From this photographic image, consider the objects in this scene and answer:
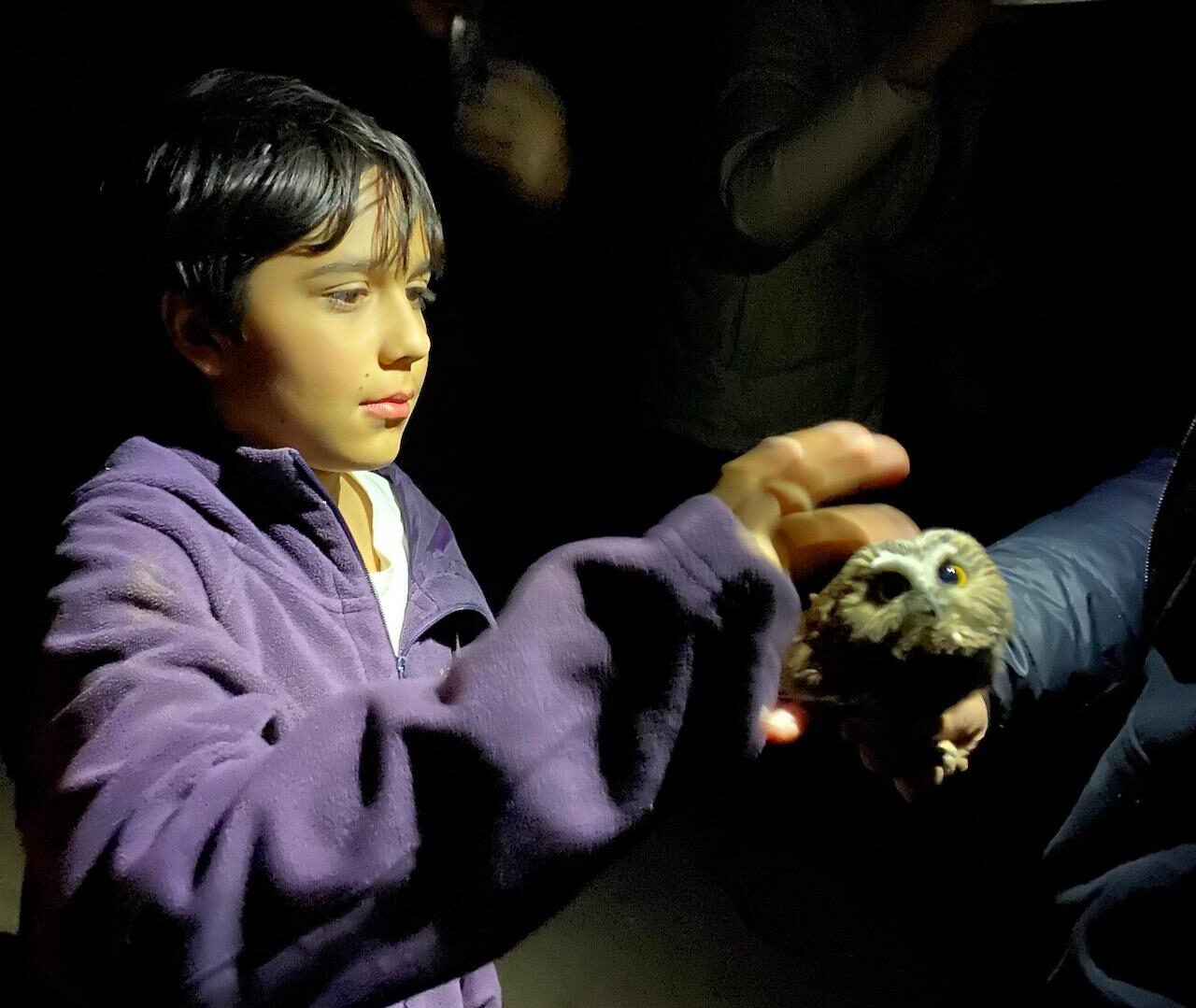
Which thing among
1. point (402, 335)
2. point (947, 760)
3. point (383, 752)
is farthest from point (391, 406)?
point (947, 760)

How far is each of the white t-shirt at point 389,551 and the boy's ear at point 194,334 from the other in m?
0.17

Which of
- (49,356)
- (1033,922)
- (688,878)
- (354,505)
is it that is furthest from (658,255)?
(688,878)

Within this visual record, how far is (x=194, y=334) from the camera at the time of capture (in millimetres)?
599

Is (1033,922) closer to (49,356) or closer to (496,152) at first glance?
A: (496,152)

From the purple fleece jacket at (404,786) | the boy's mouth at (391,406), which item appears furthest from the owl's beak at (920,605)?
the boy's mouth at (391,406)

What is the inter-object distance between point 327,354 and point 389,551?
201mm

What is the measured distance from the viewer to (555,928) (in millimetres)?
1114

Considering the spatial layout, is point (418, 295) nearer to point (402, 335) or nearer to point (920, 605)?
point (402, 335)

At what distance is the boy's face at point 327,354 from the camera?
1.90ft

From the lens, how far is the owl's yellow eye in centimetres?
50

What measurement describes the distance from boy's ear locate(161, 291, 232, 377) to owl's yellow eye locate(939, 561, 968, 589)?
45 centimetres

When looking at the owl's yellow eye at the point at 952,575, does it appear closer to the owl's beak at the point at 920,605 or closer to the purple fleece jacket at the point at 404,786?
the owl's beak at the point at 920,605

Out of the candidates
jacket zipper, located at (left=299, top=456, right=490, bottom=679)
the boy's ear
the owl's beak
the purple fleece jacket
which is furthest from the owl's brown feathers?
the boy's ear

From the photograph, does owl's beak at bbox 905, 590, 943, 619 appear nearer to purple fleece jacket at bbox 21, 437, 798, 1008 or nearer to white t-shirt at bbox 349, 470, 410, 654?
purple fleece jacket at bbox 21, 437, 798, 1008
